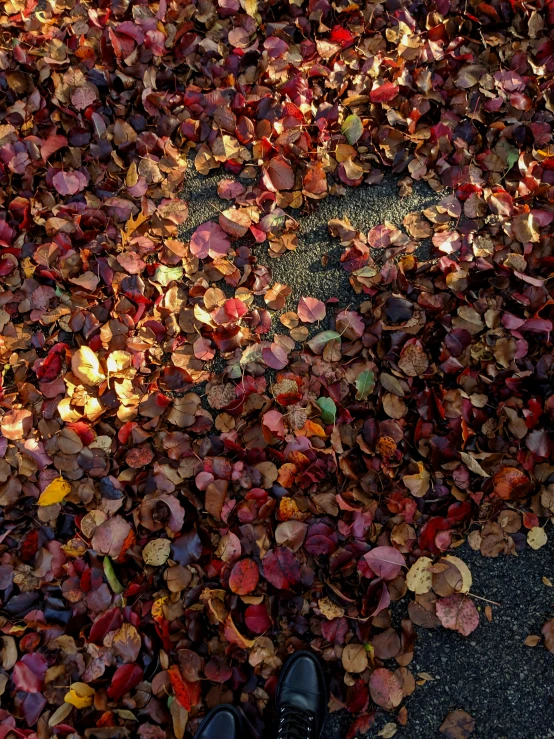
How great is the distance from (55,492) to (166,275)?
0.98m

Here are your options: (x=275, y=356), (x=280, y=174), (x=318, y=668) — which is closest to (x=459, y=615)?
(x=318, y=668)

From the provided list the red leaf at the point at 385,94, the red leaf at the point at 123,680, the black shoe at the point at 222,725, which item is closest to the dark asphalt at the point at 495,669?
the black shoe at the point at 222,725

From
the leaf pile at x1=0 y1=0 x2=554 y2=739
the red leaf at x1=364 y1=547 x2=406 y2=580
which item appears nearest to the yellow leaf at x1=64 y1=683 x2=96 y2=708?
the leaf pile at x1=0 y1=0 x2=554 y2=739

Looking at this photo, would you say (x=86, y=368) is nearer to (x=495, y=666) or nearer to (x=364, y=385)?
(x=364, y=385)

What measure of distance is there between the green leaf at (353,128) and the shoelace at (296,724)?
2.26 metres

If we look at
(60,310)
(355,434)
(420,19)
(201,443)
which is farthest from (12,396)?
(420,19)

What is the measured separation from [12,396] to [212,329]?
85 cm

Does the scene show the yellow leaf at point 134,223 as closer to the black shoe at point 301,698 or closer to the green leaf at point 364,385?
the green leaf at point 364,385

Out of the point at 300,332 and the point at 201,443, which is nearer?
the point at 201,443

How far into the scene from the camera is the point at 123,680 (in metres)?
1.73

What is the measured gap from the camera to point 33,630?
1.85 meters

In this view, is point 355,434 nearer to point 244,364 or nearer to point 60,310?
point 244,364

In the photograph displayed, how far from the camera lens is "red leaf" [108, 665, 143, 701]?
5.67 ft

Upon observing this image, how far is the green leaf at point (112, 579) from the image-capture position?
186cm
